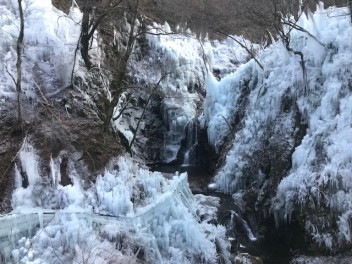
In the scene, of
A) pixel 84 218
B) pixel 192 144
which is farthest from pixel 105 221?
pixel 192 144

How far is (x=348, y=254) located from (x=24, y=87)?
936cm

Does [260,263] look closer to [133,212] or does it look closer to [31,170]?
[133,212]

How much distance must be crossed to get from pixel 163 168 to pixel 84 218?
12610 mm

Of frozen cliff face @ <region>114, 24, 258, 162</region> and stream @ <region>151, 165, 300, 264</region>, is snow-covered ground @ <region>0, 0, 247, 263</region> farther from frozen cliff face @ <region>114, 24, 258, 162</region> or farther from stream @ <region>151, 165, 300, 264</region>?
frozen cliff face @ <region>114, 24, 258, 162</region>

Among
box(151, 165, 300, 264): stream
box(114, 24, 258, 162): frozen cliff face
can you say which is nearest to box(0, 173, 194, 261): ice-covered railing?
box(151, 165, 300, 264): stream

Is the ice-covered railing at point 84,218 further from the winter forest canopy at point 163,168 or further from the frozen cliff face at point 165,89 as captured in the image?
the frozen cliff face at point 165,89

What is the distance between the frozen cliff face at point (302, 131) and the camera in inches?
445

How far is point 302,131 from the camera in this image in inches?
560

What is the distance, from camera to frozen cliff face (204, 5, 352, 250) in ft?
37.1

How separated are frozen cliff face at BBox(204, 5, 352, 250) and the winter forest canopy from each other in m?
0.05

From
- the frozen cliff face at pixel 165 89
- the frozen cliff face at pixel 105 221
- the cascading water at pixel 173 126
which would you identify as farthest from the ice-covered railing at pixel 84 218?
the cascading water at pixel 173 126

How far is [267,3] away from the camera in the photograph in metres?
24.3

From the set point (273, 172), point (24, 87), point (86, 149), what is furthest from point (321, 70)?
point (24, 87)

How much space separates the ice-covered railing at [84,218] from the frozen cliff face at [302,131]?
3.80 m
